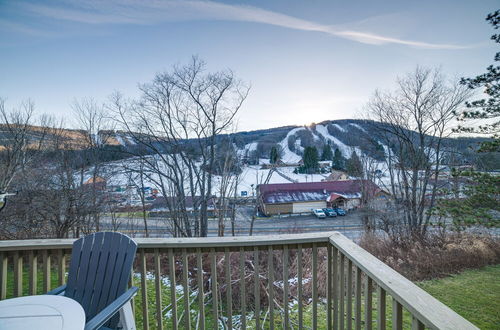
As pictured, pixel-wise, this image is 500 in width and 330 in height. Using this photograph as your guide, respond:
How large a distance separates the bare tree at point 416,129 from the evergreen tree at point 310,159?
346 inches

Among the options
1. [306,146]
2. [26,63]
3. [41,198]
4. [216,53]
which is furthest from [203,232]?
[306,146]

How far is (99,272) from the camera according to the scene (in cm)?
164

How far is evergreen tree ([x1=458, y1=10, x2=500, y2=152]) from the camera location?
6504 mm

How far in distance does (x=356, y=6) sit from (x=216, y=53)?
579 centimetres

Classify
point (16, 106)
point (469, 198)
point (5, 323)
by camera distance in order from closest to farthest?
point (5, 323)
point (469, 198)
point (16, 106)

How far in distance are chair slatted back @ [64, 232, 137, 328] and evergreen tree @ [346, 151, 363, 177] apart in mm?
16988

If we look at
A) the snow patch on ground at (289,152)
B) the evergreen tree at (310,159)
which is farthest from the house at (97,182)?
the evergreen tree at (310,159)

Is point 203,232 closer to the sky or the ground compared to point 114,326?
closer to the ground

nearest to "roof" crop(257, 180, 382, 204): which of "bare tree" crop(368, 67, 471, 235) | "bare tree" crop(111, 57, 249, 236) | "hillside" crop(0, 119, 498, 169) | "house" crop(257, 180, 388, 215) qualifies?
"house" crop(257, 180, 388, 215)

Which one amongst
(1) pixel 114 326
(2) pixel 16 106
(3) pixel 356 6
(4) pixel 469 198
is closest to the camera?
(1) pixel 114 326

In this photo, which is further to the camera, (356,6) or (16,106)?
(16,106)

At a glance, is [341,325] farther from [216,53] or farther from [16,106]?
[16,106]

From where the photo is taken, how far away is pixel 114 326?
154 cm

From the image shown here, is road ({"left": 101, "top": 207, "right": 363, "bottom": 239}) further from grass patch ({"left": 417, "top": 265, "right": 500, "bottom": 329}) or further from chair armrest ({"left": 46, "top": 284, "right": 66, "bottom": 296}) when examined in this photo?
chair armrest ({"left": 46, "top": 284, "right": 66, "bottom": 296})
